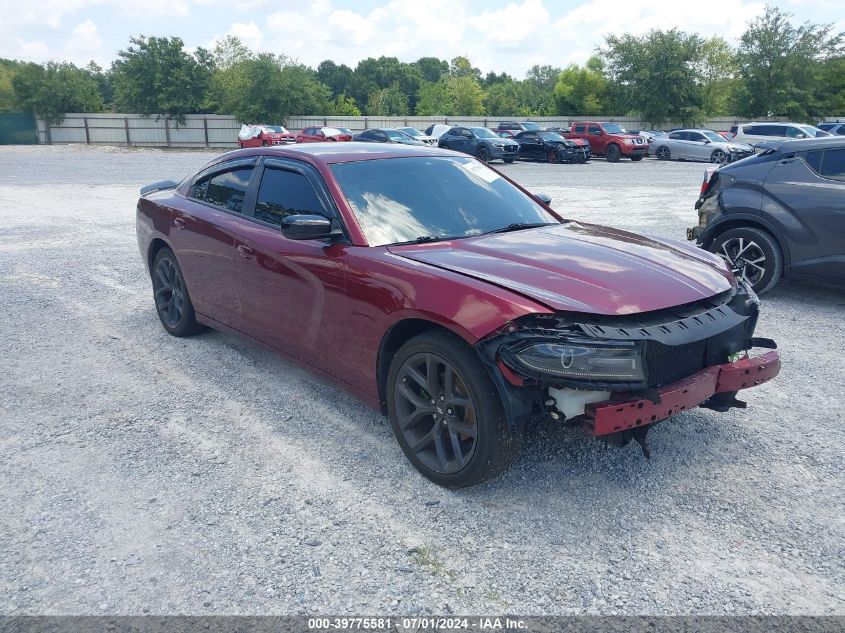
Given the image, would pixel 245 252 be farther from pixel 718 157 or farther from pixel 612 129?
pixel 612 129

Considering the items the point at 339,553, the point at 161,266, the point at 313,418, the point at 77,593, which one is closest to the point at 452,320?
the point at 339,553

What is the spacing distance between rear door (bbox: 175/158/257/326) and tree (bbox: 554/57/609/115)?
179 ft

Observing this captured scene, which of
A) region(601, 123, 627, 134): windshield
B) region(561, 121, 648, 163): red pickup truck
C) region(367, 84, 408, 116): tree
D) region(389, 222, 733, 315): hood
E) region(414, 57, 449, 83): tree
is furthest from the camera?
region(414, 57, 449, 83): tree

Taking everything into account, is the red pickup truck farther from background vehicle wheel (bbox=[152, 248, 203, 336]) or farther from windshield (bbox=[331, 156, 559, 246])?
windshield (bbox=[331, 156, 559, 246])

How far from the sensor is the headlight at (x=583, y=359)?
294 cm

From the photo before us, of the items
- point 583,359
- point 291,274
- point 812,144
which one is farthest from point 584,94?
point 583,359

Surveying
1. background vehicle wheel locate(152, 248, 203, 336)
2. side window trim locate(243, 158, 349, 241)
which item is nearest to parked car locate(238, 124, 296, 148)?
background vehicle wheel locate(152, 248, 203, 336)

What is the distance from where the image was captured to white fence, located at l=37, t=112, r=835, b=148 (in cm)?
4866

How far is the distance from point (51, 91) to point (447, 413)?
59185 mm

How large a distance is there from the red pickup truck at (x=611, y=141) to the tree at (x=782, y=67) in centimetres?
2068

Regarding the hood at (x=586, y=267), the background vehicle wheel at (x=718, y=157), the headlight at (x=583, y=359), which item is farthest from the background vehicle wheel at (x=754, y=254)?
the background vehicle wheel at (x=718, y=157)

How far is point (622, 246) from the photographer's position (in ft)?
A: 13.0

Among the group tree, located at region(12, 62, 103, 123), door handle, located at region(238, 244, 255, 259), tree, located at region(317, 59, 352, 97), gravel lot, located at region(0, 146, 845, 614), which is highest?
tree, located at region(317, 59, 352, 97)

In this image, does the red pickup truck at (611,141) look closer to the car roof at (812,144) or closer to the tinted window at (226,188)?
the car roof at (812,144)
